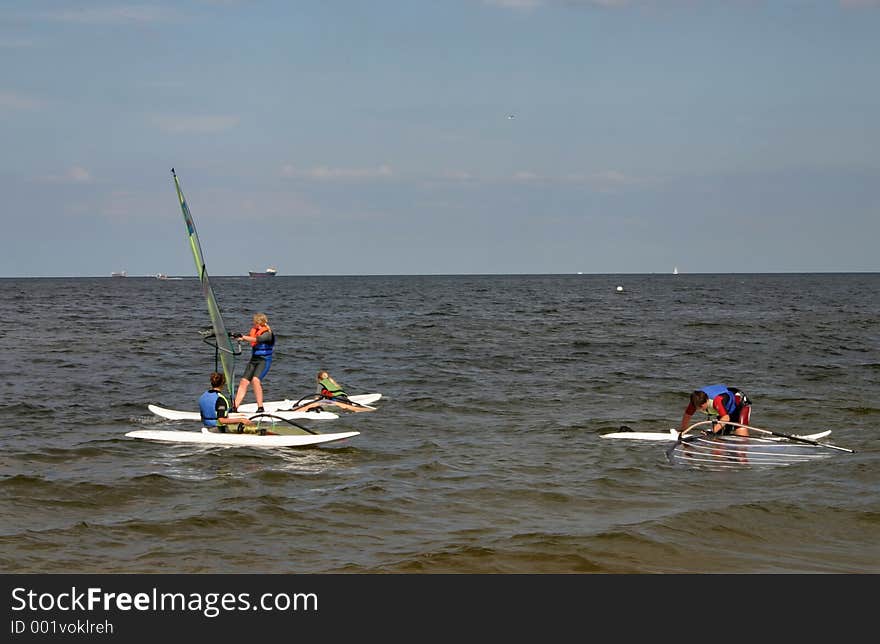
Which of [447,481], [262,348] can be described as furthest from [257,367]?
[447,481]

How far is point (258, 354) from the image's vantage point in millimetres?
18078

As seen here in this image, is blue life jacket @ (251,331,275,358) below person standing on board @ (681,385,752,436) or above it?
above

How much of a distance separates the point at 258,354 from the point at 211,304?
1303 millimetres

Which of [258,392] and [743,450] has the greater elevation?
[258,392]

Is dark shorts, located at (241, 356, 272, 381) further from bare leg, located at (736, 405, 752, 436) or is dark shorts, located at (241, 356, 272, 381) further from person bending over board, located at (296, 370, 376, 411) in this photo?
bare leg, located at (736, 405, 752, 436)

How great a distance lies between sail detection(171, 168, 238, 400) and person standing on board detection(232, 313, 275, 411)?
0.31m

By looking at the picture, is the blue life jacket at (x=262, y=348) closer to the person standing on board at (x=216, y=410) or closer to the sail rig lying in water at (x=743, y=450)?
the person standing on board at (x=216, y=410)

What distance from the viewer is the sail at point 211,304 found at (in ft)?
57.5

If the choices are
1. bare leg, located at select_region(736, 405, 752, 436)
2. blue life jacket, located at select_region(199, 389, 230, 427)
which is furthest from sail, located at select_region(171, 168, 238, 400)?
bare leg, located at select_region(736, 405, 752, 436)

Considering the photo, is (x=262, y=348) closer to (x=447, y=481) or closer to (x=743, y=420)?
(x=447, y=481)

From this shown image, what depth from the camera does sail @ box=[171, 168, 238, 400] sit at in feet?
57.5
